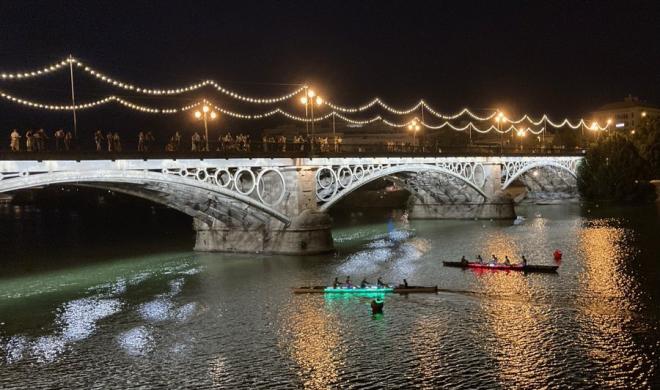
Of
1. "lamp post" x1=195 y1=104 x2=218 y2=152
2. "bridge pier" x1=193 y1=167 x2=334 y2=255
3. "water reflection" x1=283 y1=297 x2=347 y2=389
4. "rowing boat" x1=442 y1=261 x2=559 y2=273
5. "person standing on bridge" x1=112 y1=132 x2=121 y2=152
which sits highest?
"lamp post" x1=195 y1=104 x2=218 y2=152

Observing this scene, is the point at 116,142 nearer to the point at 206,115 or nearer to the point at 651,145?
the point at 206,115

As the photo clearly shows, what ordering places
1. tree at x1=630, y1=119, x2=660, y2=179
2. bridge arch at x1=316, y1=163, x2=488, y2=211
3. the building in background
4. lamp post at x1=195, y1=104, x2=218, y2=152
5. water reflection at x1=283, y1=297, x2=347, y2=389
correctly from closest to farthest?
water reflection at x1=283, y1=297, x2=347, y2=389 < lamp post at x1=195, y1=104, x2=218, y2=152 < bridge arch at x1=316, y1=163, x2=488, y2=211 < tree at x1=630, y1=119, x2=660, y2=179 < the building in background

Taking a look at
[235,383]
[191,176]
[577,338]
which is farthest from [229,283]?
[577,338]

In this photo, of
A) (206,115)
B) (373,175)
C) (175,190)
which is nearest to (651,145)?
(373,175)

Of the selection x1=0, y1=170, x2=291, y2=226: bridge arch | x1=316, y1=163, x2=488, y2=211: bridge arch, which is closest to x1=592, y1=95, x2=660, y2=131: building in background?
x1=316, y1=163, x2=488, y2=211: bridge arch

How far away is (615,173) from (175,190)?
61.4 metres

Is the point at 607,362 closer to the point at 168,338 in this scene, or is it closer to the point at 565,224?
the point at 168,338

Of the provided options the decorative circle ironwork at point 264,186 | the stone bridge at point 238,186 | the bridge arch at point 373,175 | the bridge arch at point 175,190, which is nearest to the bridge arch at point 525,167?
the bridge arch at point 373,175

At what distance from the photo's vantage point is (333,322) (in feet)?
77.8

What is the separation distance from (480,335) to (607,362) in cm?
411

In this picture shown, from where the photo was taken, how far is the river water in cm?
1798

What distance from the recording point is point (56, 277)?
35.8 meters

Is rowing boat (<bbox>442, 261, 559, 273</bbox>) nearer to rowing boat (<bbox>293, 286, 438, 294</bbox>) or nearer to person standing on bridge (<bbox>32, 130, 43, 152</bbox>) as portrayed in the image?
rowing boat (<bbox>293, 286, 438, 294</bbox>)

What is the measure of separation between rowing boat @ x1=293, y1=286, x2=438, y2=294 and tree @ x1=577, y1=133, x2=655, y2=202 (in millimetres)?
59550
